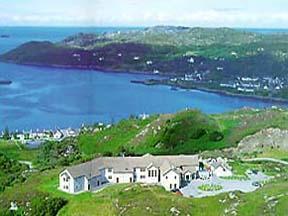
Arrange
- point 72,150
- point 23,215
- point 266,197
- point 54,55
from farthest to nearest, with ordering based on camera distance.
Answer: point 54,55 → point 72,150 → point 23,215 → point 266,197

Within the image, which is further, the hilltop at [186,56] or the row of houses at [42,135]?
the hilltop at [186,56]

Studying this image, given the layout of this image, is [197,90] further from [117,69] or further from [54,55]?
[54,55]

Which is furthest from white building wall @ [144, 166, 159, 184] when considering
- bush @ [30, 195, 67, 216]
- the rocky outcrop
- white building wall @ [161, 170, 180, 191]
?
the rocky outcrop

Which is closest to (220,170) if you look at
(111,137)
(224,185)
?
(224,185)

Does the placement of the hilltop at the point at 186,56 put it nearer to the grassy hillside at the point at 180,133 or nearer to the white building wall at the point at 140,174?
the grassy hillside at the point at 180,133

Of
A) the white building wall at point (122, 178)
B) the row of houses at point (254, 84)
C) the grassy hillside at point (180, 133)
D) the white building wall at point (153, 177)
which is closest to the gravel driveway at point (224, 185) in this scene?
the white building wall at point (153, 177)

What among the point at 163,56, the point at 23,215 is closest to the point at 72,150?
the point at 23,215
